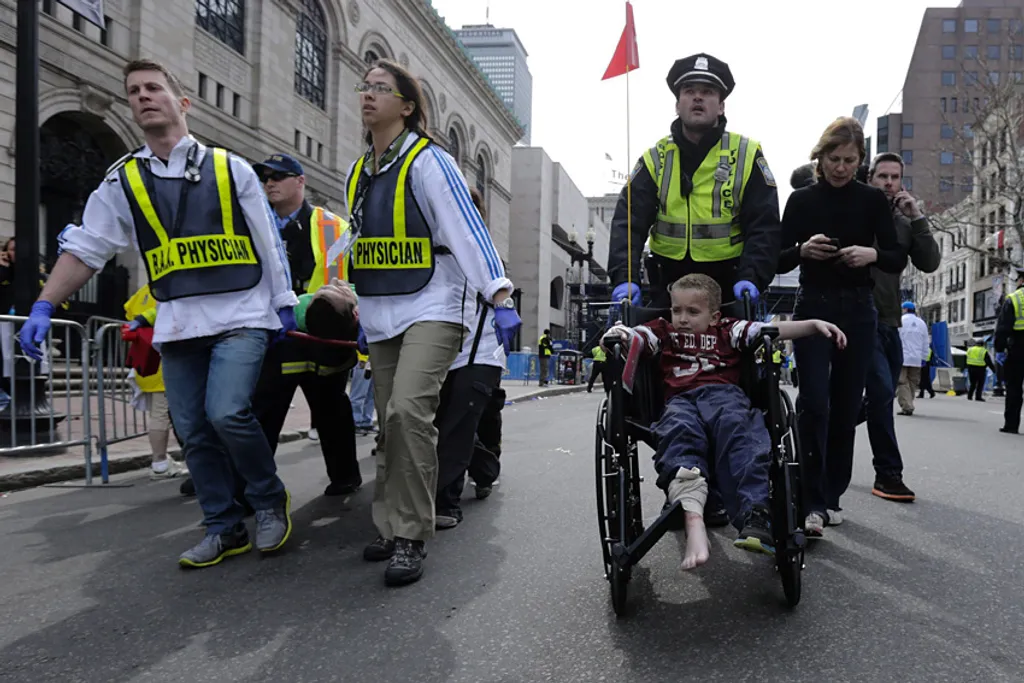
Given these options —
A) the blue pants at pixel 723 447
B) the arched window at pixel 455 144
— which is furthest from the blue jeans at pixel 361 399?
the arched window at pixel 455 144

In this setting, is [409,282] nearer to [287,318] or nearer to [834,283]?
[287,318]

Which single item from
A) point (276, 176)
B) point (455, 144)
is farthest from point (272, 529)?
point (455, 144)

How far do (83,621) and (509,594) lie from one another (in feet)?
4.77

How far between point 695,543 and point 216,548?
6.96ft

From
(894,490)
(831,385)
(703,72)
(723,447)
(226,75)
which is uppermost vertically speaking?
(226,75)

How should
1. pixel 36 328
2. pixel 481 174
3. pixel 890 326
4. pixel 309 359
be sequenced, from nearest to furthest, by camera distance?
1. pixel 36 328
2. pixel 309 359
3. pixel 890 326
4. pixel 481 174

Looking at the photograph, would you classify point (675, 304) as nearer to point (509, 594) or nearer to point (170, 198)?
point (509, 594)

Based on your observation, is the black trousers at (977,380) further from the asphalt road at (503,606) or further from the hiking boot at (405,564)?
the hiking boot at (405,564)

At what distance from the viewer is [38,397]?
20.5ft

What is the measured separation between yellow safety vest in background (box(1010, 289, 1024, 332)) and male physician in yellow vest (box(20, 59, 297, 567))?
8.63 meters

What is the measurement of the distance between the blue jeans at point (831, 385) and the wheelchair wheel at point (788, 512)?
1229mm

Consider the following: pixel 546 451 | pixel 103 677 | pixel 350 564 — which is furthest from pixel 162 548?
pixel 546 451

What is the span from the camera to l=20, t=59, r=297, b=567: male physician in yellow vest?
3588mm

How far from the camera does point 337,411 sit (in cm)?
482
